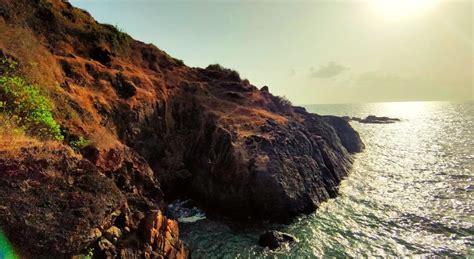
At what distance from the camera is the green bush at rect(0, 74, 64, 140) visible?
15.7 meters

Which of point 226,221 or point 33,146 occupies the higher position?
point 33,146

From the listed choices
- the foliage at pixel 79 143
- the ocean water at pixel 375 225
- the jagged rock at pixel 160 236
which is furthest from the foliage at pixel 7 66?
the ocean water at pixel 375 225

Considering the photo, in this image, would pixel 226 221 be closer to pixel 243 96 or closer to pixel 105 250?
pixel 105 250

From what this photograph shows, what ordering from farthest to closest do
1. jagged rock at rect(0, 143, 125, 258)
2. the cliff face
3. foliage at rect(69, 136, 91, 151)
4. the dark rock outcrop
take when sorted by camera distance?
the dark rock outcrop < foliage at rect(69, 136, 91, 151) < the cliff face < jagged rock at rect(0, 143, 125, 258)

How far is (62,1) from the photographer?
4056 centimetres

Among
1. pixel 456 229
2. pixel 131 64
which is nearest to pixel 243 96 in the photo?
pixel 131 64

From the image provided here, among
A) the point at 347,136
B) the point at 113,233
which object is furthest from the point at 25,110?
the point at 347,136

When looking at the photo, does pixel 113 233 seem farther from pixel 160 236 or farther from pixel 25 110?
pixel 25 110

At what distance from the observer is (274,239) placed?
77.2 feet

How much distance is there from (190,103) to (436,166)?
41.3 meters

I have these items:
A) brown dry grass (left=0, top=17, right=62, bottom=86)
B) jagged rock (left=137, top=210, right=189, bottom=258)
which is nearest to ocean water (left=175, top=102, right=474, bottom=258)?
jagged rock (left=137, top=210, right=189, bottom=258)

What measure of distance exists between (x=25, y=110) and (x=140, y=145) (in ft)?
54.3

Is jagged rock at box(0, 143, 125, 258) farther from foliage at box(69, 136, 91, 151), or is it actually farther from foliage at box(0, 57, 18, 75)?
foliage at box(0, 57, 18, 75)

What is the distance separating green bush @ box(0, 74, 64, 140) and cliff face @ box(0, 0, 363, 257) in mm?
1989
